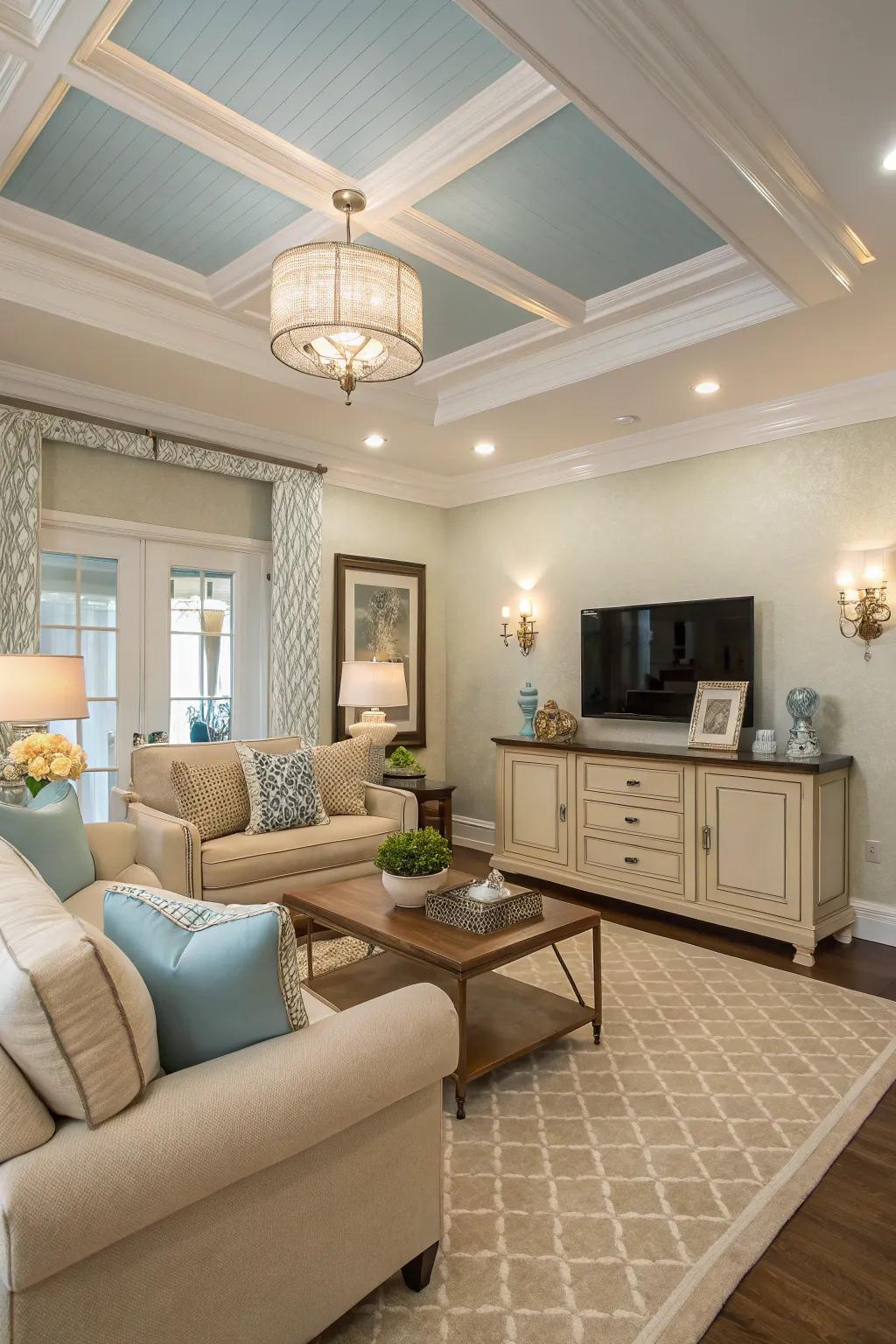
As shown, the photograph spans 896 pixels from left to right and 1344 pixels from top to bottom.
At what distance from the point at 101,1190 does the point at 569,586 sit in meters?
4.79

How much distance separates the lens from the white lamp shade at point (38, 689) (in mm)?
3053

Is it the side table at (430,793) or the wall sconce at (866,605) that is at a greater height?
the wall sconce at (866,605)

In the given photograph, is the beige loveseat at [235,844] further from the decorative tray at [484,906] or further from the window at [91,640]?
the decorative tray at [484,906]

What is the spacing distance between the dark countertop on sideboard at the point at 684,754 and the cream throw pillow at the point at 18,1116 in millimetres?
3417

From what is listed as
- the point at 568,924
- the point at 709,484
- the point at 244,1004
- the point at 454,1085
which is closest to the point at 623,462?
the point at 709,484

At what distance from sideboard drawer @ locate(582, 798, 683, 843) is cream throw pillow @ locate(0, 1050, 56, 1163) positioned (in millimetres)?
3582

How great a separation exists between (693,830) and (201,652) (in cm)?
304

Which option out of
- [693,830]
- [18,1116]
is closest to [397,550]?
[693,830]

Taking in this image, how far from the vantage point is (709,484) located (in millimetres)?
4789

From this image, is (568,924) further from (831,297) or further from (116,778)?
(116,778)

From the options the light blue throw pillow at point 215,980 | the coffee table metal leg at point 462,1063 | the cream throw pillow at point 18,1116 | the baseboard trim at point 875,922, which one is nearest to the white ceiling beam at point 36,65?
the light blue throw pillow at point 215,980

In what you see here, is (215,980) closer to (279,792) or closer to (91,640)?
(279,792)

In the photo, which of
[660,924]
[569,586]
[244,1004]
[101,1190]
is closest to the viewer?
[101,1190]

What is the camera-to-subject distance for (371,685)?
4.97 m
